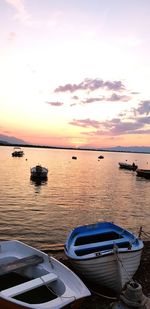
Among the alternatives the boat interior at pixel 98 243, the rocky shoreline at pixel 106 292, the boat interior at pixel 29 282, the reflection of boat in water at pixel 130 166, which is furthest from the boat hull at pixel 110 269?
the reflection of boat in water at pixel 130 166

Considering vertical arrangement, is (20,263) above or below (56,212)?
above

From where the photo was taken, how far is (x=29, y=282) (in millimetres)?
8836

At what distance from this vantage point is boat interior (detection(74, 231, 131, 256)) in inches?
473

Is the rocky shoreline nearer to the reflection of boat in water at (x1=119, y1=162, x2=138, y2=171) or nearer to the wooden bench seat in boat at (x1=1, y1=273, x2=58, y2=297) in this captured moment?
the wooden bench seat in boat at (x1=1, y1=273, x2=58, y2=297)

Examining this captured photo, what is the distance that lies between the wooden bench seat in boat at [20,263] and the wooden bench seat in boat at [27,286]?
101cm

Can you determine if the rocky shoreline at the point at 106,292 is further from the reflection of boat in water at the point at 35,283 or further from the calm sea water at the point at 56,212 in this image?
the calm sea water at the point at 56,212

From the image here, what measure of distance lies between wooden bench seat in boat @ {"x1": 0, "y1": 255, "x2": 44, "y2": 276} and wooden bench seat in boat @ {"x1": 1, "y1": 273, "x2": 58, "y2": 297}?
1.01 m

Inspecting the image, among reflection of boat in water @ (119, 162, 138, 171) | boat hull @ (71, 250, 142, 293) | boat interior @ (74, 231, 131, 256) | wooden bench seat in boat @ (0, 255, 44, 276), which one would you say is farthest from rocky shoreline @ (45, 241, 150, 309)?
reflection of boat in water @ (119, 162, 138, 171)

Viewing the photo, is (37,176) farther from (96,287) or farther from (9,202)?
(96,287)

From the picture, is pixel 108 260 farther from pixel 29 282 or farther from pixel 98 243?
pixel 29 282

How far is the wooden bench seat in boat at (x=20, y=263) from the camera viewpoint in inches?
383

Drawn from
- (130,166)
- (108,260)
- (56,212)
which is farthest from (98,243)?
(130,166)

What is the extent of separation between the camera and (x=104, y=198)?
42594 millimetres

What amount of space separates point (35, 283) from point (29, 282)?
0.18 meters
